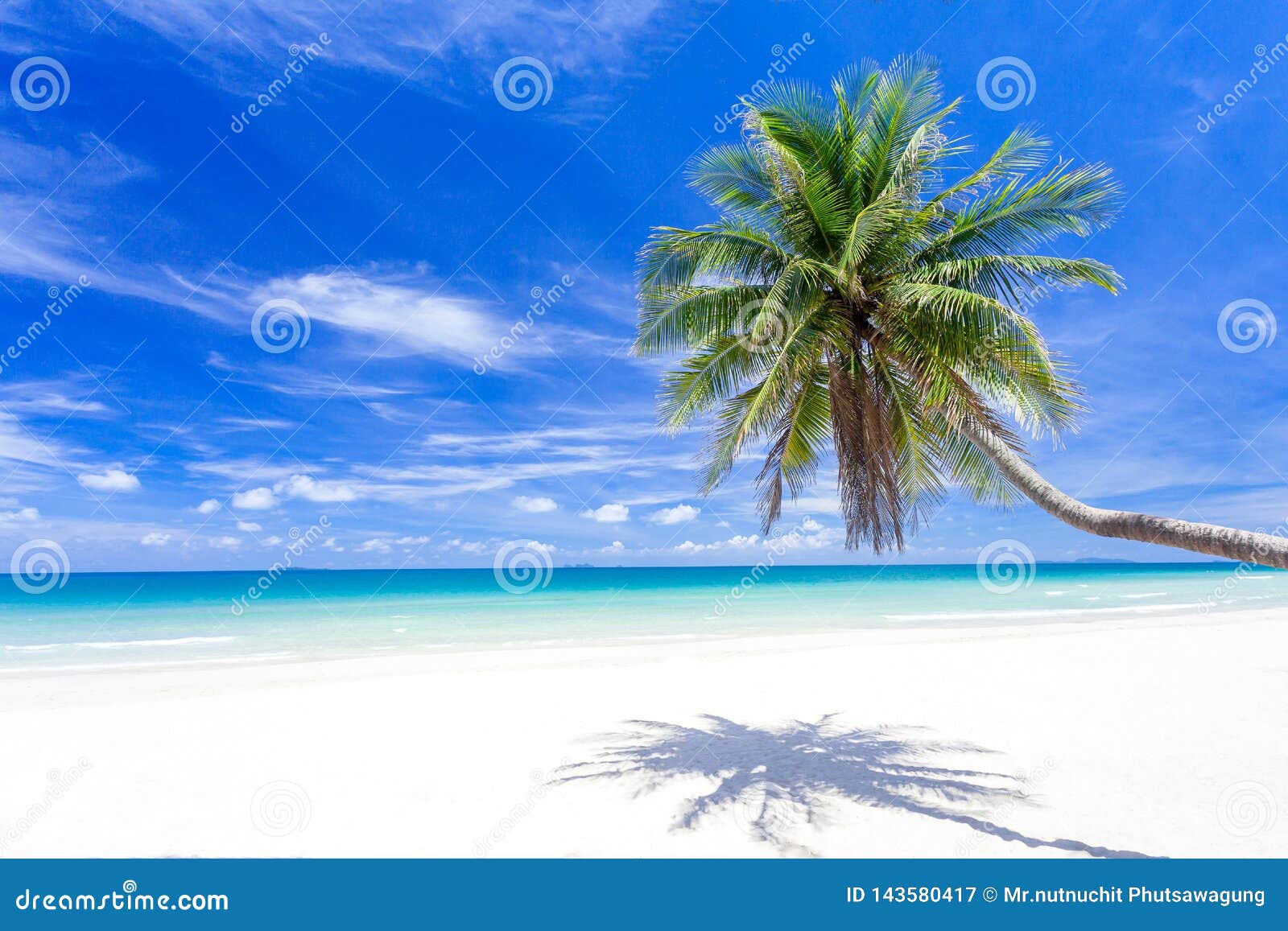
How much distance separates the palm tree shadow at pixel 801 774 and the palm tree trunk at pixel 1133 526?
92.4 inches

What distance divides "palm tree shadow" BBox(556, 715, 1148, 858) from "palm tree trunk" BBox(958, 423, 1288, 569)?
2.35 m

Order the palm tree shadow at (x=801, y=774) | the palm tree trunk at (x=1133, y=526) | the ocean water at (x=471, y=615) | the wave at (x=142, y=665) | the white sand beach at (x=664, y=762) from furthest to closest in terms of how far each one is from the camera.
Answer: the ocean water at (x=471, y=615) < the wave at (x=142, y=665) < the palm tree shadow at (x=801, y=774) < the white sand beach at (x=664, y=762) < the palm tree trunk at (x=1133, y=526)

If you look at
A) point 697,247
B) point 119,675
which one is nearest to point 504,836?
point 697,247

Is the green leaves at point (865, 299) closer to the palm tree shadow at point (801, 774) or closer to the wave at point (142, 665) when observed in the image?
the palm tree shadow at point (801, 774)

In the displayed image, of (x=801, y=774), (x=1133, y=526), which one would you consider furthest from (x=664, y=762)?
(x=1133, y=526)

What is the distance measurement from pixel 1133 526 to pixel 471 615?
2614 centimetres

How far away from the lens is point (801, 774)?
21.9ft

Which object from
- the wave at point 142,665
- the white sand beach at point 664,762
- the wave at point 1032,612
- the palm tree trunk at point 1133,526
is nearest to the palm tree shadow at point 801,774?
the white sand beach at point 664,762

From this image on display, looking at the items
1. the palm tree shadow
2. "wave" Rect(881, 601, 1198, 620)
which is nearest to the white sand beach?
the palm tree shadow

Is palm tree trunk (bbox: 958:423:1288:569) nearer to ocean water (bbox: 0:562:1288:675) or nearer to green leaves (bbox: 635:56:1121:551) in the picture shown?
green leaves (bbox: 635:56:1121:551)

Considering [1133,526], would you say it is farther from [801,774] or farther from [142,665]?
[142,665]

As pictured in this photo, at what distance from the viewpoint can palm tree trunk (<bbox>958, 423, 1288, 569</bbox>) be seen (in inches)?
152

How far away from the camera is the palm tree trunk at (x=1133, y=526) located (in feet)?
12.7

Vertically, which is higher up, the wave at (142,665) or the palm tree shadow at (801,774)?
the wave at (142,665)
